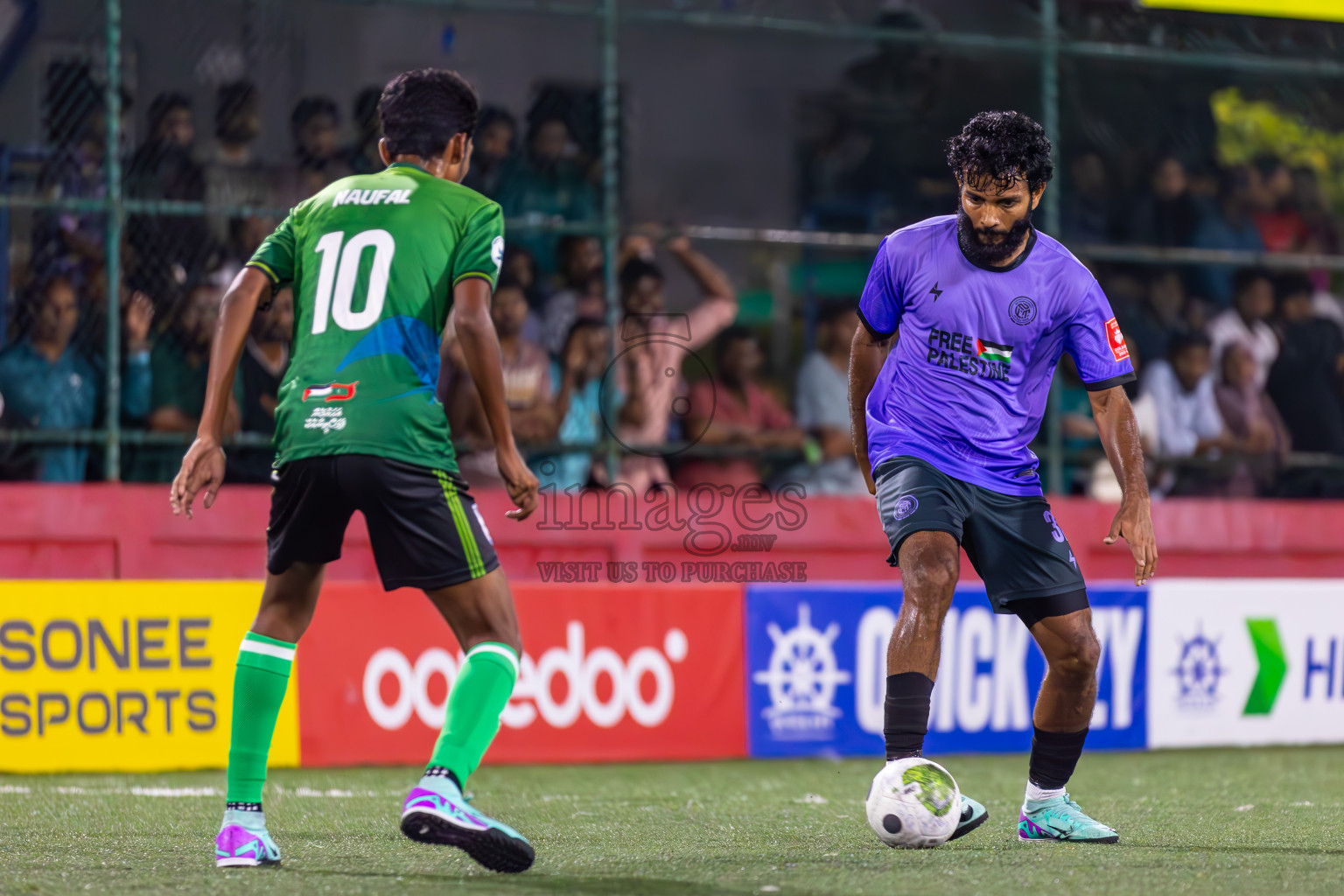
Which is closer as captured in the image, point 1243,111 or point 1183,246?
point 1183,246

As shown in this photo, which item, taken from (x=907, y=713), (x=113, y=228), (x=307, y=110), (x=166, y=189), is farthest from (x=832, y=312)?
(x=907, y=713)

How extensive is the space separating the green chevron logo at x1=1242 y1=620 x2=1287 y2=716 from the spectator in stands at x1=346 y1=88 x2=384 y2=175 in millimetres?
5207

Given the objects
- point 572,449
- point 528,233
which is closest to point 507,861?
point 572,449

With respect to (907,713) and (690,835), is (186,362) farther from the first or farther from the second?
(907,713)

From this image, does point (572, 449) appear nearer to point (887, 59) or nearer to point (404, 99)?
point (887, 59)

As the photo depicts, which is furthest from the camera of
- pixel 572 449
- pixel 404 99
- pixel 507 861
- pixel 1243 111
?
pixel 1243 111

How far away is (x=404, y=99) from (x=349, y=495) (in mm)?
1028

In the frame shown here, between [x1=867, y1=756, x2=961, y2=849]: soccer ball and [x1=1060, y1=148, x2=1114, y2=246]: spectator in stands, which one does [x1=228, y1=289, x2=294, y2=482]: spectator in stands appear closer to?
[x1=1060, y1=148, x2=1114, y2=246]: spectator in stands

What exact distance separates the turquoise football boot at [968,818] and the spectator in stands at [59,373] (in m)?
6.18

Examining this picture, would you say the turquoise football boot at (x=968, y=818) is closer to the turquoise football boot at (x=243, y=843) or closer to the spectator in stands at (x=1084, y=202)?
the turquoise football boot at (x=243, y=843)

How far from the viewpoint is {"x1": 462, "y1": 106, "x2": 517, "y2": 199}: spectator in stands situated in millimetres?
10945

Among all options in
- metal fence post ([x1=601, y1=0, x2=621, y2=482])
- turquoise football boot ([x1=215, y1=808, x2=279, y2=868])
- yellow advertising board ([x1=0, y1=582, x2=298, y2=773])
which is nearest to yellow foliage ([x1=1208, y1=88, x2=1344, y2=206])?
metal fence post ([x1=601, y1=0, x2=621, y2=482])

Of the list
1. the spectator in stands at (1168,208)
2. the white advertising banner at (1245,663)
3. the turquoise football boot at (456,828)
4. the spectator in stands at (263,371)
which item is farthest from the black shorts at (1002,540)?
the spectator in stands at (1168,208)

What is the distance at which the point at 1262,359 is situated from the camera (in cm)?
1261
